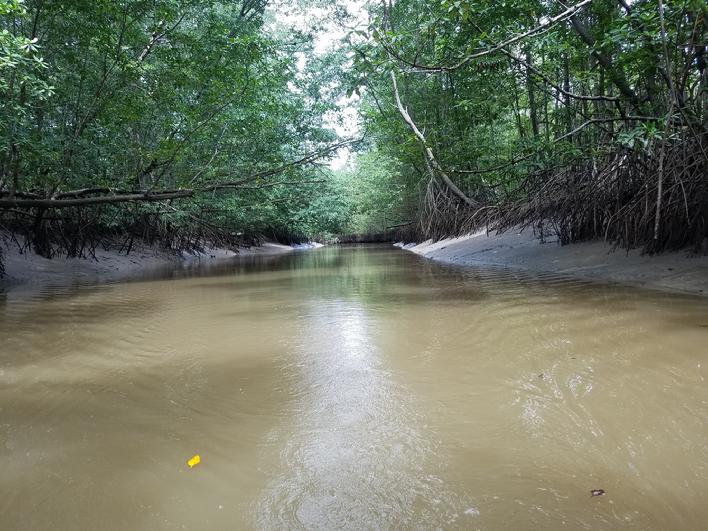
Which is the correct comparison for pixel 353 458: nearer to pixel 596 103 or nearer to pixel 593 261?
pixel 593 261

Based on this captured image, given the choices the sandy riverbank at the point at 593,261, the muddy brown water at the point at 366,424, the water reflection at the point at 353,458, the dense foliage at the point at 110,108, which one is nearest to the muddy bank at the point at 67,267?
the dense foliage at the point at 110,108

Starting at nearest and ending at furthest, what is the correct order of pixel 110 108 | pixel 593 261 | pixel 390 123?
pixel 593 261, pixel 110 108, pixel 390 123

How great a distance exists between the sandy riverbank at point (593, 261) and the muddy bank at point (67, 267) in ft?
19.3

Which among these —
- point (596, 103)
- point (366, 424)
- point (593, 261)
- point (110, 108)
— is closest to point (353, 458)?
point (366, 424)

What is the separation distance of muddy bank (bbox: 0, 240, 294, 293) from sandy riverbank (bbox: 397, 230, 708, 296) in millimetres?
5886

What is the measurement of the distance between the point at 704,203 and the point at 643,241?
0.69 meters

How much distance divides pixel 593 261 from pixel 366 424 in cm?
448

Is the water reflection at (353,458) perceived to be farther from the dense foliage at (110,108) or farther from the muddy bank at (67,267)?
the muddy bank at (67,267)

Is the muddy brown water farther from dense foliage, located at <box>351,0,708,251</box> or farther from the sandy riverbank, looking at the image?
dense foliage, located at <box>351,0,708,251</box>

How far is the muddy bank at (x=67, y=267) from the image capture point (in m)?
6.34

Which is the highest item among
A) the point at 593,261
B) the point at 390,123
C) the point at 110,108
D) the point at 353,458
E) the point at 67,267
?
the point at 390,123

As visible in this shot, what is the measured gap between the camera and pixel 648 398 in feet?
4.70

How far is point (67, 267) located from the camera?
7.58m

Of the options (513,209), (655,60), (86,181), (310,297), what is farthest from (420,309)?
(86,181)
